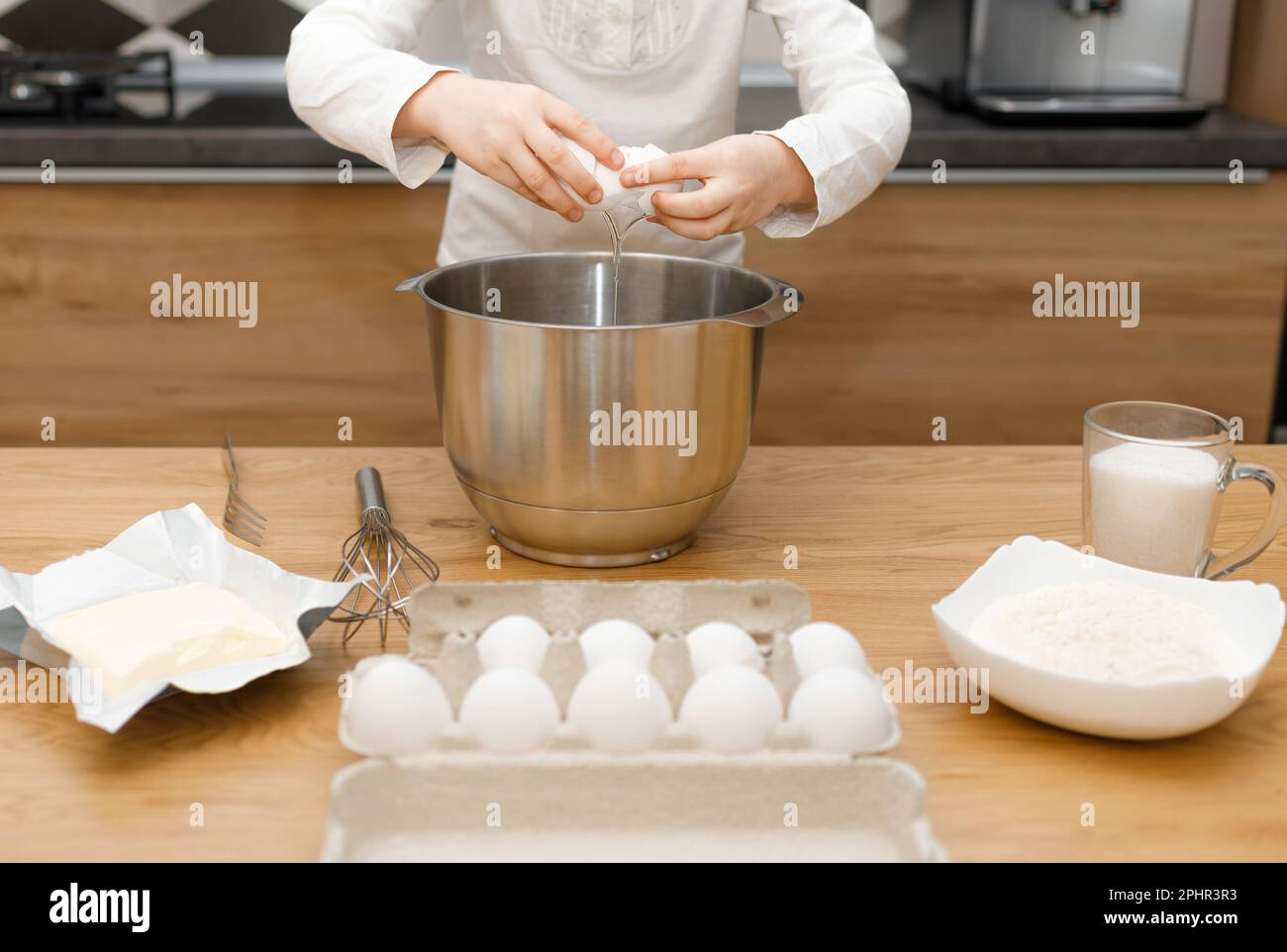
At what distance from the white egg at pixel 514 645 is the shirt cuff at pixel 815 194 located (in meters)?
0.53

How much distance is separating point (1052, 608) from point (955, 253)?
4.26 ft

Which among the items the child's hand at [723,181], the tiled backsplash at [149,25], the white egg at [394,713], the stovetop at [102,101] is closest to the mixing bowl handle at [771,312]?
the child's hand at [723,181]

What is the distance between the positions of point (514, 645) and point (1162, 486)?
46cm

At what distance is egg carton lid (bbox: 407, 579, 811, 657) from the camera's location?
75 cm

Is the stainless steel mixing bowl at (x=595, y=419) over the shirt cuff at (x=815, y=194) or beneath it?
beneath

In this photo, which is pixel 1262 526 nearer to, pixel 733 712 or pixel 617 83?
pixel 733 712

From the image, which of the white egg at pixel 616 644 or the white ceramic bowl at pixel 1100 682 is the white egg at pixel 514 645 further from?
the white ceramic bowl at pixel 1100 682

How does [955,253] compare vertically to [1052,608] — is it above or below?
above

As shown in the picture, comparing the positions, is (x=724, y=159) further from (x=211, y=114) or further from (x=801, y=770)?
(x=211, y=114)

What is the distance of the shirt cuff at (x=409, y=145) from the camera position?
1.07m

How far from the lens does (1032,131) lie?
192 centimetres

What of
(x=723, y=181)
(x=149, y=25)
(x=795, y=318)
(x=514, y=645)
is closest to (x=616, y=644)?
(x=514, y=645)

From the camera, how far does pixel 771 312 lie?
88 centimetres
